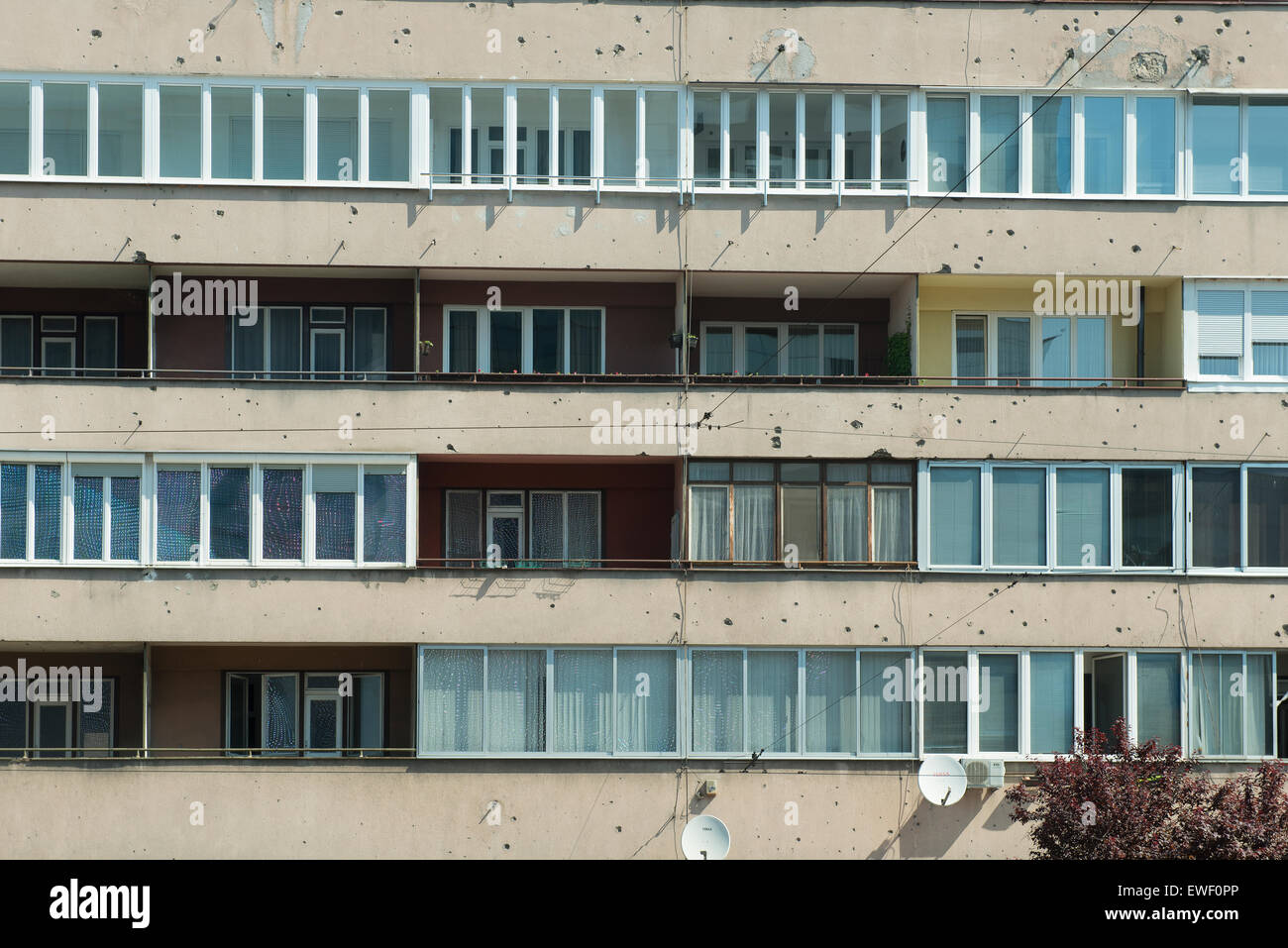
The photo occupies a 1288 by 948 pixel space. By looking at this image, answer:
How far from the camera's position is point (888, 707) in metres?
25.9

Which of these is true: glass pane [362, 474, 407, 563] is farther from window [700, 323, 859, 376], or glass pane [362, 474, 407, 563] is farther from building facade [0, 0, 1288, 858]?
window [700, 323, 859, 376]

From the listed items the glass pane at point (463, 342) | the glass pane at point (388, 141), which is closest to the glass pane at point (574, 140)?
the glass pane at point (388, 141)

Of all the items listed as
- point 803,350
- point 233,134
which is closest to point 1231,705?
point 803,350

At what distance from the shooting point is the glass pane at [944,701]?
25859mm

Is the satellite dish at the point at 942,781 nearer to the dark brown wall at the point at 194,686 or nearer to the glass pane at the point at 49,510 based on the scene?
the dark brown wall at the point at 194,686

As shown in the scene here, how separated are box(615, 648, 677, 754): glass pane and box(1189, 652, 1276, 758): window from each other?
8.81 metres

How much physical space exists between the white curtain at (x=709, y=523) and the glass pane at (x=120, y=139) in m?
11.2

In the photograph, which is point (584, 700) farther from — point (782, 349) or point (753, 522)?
point (782, 349)

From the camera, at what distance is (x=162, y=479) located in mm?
26016

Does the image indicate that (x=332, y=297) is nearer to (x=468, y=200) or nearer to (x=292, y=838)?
(x=468, y=200)

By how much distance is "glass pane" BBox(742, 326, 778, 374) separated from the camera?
1123 inches

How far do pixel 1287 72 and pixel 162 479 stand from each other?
20.7 meters

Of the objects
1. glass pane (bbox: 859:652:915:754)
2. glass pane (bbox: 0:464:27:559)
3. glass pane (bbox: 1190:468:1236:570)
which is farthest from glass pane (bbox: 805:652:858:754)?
glass pane (bbox: 0:464:27:559)

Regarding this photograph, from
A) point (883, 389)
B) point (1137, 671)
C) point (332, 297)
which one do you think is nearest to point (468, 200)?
point (332, 297)
